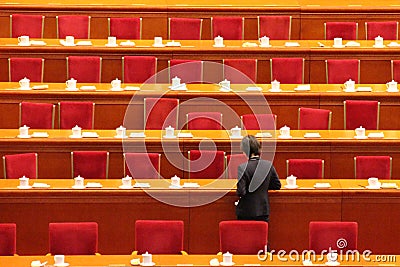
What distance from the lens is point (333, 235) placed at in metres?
8.32

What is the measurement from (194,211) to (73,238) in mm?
1310

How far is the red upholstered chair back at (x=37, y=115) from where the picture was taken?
1070 cm

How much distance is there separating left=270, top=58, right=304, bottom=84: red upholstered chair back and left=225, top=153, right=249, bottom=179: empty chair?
6.39 feet

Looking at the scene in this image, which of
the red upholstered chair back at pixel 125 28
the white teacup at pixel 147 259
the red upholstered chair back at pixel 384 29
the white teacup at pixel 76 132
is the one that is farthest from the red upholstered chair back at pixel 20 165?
the red upholstered chair back at pixel 384 29

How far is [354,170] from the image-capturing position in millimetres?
10422

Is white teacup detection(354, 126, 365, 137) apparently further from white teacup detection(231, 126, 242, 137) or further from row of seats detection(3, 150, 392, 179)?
white teacup detection(231, 126, 242, 137)

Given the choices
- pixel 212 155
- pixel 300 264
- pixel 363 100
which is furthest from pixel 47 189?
pixel 363 100

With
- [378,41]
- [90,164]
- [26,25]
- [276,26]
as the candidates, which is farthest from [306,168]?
[26,25]

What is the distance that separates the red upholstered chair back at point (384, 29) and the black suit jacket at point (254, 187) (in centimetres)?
384

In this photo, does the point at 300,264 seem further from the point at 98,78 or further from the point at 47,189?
the point at 98,78

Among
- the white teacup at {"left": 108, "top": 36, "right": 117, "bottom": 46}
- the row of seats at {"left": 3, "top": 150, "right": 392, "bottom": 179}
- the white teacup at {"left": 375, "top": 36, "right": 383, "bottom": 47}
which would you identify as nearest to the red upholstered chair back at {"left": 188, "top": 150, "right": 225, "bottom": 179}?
the row of seats at {"left": 3, "top": 150, "right": 392, "bottom": 179}

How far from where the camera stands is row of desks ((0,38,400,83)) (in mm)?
11719

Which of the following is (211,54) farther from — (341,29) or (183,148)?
(183,148)

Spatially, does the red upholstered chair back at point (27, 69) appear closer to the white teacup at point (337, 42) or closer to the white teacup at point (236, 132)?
the white teacup at point (236, 132)
